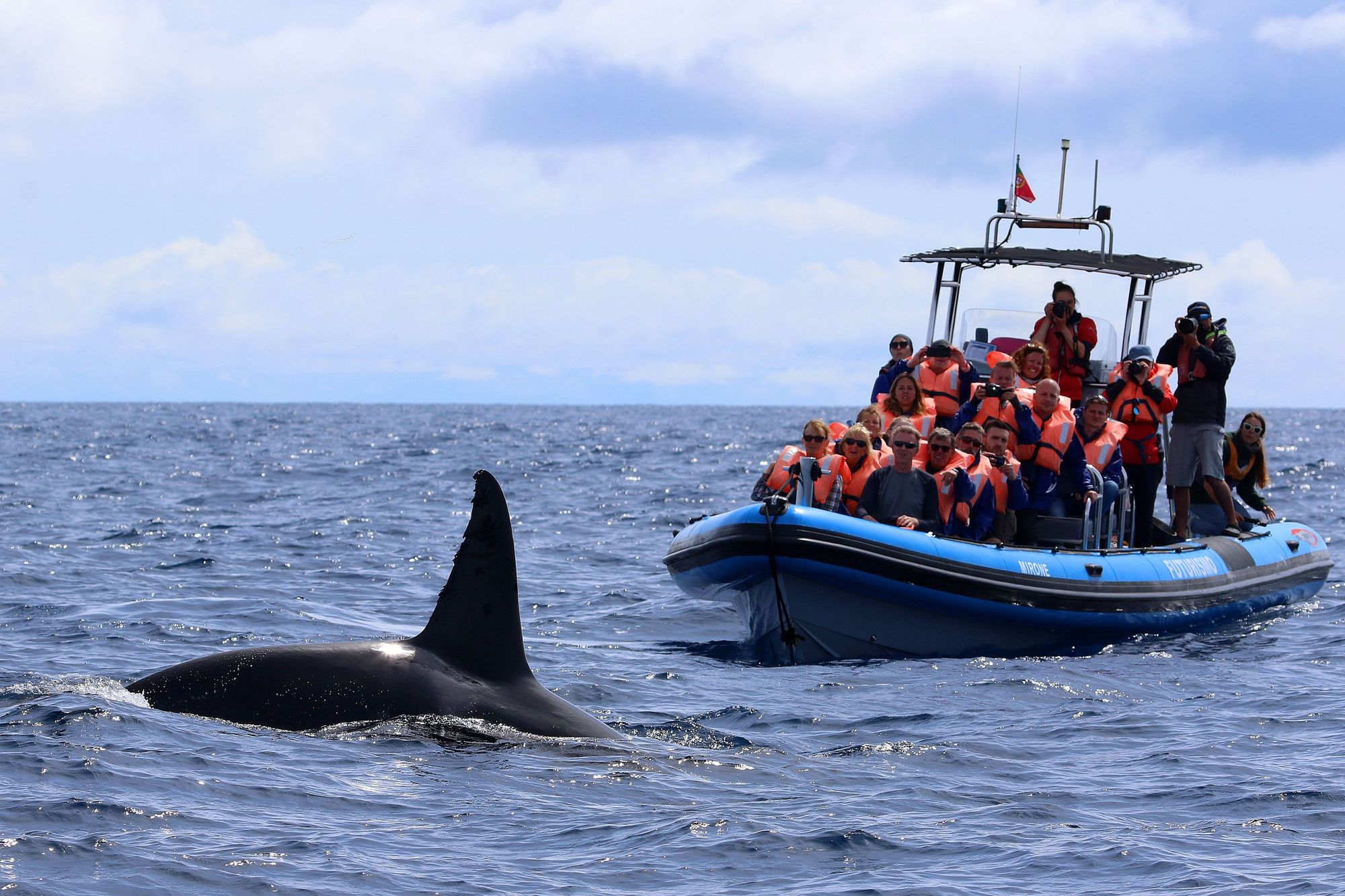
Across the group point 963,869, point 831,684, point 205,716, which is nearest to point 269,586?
point 831,684

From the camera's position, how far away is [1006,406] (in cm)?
1261

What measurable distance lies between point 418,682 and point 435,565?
1055 cm

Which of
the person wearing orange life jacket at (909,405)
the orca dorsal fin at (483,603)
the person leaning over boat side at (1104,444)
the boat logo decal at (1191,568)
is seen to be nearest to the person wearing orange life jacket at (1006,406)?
the person wearing orange life jacket at (909,405)

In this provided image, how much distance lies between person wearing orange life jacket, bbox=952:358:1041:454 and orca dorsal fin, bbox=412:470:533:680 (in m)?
6.53

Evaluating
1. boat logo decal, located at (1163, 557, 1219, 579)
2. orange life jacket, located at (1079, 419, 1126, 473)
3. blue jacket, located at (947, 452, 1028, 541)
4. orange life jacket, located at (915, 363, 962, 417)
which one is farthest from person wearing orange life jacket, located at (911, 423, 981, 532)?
boat logo decal, located at (1163, 557, 1219, 579)

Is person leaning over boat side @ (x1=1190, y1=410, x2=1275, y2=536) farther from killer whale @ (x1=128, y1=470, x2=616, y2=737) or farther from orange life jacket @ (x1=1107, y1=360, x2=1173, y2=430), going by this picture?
killer whale @ (x1=128, y1=470, x2=616, y2=737)

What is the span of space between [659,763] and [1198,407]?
862 centimetres

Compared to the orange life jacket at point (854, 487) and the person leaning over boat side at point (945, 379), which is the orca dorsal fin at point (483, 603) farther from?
the person leaning over boat side at point (945, 379)

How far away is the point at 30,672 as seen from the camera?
9156 millimetres

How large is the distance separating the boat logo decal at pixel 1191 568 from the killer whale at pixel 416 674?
750 cm

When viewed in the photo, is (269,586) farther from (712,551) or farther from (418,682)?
(418,682)

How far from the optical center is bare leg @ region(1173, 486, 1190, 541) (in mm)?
14383

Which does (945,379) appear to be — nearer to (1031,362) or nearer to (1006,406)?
(1031,362)

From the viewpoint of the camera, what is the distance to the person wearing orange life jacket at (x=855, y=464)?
39.7 feet
